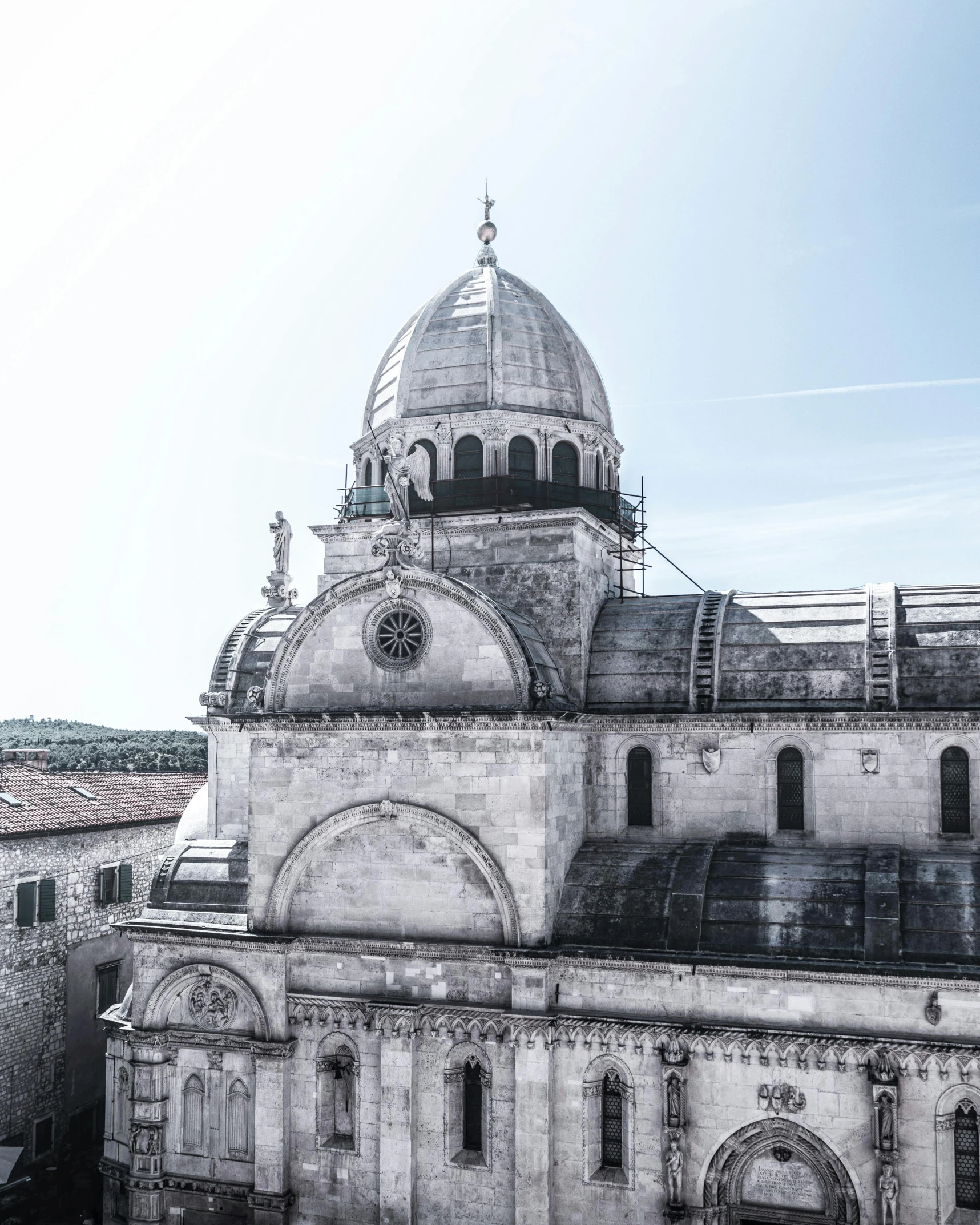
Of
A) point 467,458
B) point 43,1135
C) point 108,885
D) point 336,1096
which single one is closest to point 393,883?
point 336,1096

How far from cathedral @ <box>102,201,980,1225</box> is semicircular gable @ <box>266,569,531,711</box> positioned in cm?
7

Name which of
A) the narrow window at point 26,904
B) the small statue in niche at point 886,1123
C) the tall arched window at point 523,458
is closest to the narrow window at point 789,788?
the small statue in niche at point 886,1123

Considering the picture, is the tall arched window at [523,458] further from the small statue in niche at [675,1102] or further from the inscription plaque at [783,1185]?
the inscription plaque at [783,1185]

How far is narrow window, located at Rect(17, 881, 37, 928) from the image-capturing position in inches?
1254

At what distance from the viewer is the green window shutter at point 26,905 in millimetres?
31844

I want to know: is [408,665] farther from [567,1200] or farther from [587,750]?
[567,1200]

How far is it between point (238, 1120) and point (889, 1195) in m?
13.9

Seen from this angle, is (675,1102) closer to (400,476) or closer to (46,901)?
(400,476)

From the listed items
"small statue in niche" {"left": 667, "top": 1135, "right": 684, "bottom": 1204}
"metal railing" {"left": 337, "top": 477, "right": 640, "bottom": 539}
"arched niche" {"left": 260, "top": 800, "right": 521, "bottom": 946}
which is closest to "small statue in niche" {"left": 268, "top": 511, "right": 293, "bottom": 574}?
"metal railing" {"left": 337, "top": 477, "right": 640, "bottom": 539}

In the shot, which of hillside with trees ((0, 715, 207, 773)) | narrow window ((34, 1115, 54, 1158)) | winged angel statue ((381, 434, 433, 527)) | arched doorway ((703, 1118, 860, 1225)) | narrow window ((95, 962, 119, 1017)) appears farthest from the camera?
hillside with trees ((0, 715, 207, 773))

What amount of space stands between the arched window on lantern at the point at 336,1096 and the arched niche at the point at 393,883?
9.05ft

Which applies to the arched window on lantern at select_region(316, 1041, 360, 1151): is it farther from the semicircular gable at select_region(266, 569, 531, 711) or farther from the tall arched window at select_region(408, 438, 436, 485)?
the tall arched window at select_region(408, 438, 436, 485)

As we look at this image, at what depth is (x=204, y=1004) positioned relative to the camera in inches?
1017

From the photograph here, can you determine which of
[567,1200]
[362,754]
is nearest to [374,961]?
[362,754]
